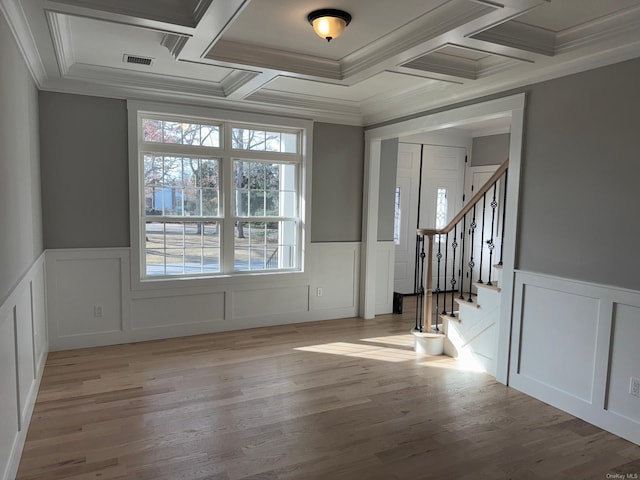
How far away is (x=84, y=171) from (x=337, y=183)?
2782 mm

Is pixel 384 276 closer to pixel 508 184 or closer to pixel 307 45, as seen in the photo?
pixel 508 184

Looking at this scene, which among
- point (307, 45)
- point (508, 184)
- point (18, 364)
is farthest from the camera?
point (508, 184)

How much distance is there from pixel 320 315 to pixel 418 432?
276 centimetres

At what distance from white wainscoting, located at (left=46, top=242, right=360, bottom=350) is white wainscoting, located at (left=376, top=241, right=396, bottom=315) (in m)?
0.30

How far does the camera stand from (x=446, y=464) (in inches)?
100

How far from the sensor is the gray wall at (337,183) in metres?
5.38

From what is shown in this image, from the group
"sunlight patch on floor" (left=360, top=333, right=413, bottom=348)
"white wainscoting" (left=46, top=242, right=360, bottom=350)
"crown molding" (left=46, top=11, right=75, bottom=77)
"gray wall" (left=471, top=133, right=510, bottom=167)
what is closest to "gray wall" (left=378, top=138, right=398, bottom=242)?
"white wainscoting" (left=46, top=242, right=360, bottom=350)

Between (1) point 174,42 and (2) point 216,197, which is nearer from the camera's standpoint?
(1) point 174,42

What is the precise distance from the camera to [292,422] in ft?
9.78

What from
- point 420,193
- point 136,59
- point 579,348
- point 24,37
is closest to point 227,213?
point 136,59

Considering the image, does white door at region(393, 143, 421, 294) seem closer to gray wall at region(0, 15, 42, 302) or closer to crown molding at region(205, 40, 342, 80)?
crown molding at region(205, 40, 342, 80)

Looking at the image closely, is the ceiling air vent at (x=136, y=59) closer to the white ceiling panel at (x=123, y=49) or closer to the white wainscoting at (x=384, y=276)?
the white ceiling panel at (x=123, y=49)

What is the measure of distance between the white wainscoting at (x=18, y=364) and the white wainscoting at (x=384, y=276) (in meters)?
3.80

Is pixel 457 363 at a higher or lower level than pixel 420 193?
lower
